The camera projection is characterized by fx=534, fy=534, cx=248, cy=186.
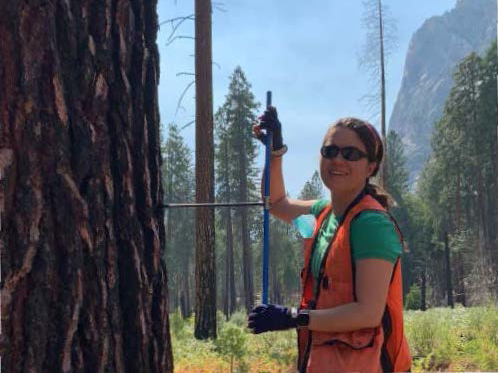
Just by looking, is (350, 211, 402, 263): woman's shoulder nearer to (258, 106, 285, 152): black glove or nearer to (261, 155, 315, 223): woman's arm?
(261, 155, 315, 223): woman's arm

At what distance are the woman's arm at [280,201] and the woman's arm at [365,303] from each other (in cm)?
91

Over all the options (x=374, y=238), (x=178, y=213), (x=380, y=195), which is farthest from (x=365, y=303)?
(x=178, y=213)

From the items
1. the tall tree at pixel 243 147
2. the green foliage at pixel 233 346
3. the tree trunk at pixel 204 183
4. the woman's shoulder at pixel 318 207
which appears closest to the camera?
the woman's shoulder at pixel 318 207

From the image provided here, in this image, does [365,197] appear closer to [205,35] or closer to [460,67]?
[205,35]

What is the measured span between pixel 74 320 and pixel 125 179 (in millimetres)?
503

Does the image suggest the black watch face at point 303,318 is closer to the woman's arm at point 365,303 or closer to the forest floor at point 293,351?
the woman's arm at point 365,303

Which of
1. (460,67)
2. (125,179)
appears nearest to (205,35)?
(125,179)

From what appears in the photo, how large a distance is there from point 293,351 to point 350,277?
5439 mm

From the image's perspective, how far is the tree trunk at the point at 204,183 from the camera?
10.0m

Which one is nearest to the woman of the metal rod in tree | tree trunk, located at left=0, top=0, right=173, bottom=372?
the metal rod in tree

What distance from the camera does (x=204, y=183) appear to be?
10.1 metres

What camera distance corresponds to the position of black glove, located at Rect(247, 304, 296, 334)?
2.29 metres

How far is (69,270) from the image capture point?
1.66 metres

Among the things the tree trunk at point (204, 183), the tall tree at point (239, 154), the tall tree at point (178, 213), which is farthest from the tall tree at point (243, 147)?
the tree trunk at point (204, 183)
